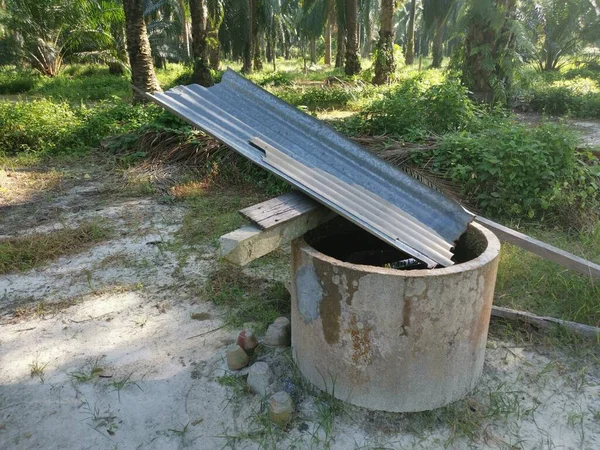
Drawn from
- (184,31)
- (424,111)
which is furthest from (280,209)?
(184,31)

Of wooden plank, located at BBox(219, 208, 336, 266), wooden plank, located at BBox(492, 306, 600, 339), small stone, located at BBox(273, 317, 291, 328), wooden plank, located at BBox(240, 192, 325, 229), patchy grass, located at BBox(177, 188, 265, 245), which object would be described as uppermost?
wooden plank, located at BBox(240, 192, 325, 229)

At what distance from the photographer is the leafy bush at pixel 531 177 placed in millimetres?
4629

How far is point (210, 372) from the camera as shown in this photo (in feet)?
9.30

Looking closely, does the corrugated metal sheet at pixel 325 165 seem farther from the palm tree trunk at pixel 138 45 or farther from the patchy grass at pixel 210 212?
the palm tree trunk at pixel 138 45

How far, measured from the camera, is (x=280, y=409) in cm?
237

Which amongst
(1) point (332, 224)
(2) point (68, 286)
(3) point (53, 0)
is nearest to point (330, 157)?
(1) point (332, 224)

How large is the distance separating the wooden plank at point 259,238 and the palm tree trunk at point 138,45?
7.73m

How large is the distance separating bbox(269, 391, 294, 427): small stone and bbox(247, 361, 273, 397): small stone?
0.20m

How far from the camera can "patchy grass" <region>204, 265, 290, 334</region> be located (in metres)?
3.38

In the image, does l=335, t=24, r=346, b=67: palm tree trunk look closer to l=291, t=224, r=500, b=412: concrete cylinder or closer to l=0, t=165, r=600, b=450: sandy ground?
l=0, t=165, r=600, b=450: sandy ground

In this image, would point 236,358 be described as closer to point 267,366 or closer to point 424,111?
point 267,366

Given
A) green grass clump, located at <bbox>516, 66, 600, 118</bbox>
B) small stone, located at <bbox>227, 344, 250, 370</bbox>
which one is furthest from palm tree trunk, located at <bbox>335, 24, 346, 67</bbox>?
small stone, located at <bbox>227, 344, 250, 370</bbox>

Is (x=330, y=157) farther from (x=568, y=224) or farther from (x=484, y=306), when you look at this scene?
(x=568, y=224)

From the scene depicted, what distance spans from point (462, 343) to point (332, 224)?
1.13 meters
